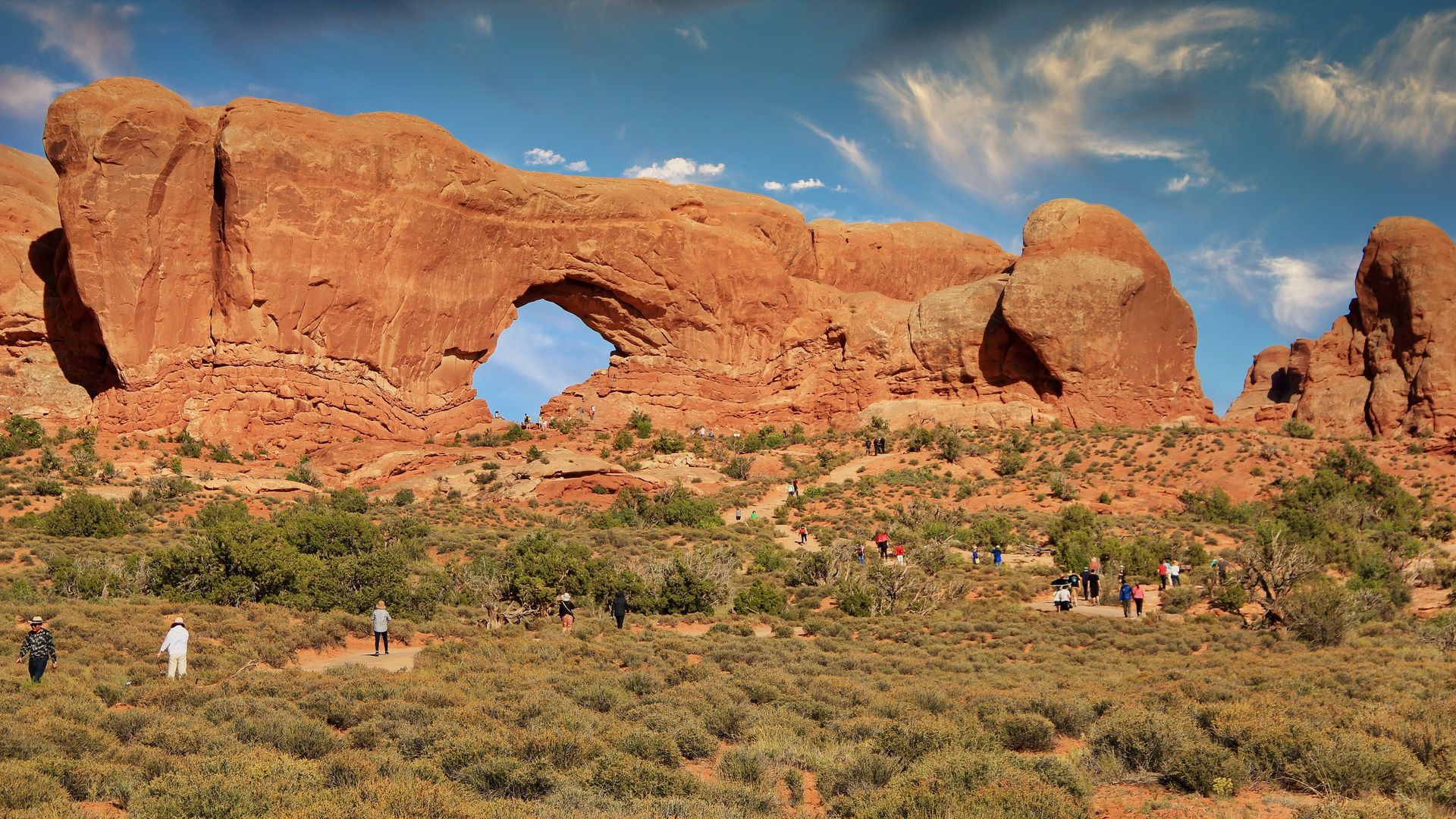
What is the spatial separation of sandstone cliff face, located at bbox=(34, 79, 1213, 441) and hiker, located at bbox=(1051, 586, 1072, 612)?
2202 centimetres

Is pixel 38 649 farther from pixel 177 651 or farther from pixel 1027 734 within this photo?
pixel 1027 734

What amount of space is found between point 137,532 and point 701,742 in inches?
885

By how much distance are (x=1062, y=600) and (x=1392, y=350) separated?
2955cm

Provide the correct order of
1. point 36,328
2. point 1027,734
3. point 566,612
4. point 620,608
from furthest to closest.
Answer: point 36,328
point 620,608
point 566,612
point 1027,734

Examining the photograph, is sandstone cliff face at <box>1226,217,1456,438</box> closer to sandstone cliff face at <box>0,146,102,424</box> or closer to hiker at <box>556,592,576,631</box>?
hiker at <box>556,592,576,631</box>

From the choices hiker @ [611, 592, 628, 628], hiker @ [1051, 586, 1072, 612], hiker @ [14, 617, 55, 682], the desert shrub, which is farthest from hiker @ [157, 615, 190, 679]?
hiker @ [1051, 586, 1072, 612]

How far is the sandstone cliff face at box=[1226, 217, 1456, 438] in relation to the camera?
39375 mm

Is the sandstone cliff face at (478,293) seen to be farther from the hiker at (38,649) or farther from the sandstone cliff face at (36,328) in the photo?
the hiker at (38,649)

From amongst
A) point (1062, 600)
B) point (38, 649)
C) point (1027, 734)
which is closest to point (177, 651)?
point (38, 649)

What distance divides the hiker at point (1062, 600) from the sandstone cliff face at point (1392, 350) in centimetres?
2597

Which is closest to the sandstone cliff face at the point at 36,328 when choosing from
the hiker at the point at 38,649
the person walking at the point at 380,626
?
the person walking at the point at 380,626

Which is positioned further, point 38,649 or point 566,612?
point 566,612

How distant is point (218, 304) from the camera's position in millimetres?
36906

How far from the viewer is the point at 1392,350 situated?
4181 cm
